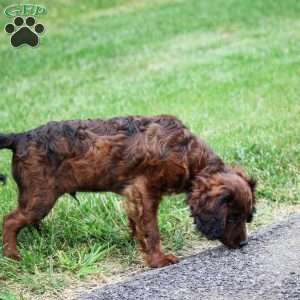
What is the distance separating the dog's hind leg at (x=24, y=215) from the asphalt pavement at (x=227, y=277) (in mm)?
720

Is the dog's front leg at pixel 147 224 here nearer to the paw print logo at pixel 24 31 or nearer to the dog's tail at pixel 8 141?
the dog's tail at pixel 8 141

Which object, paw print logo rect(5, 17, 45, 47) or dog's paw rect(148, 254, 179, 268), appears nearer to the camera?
dog's paw rect(148, 254, 179, 268)

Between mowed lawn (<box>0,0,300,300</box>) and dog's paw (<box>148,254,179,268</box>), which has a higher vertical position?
mowed lawn (<box>0,0,300,300</box>)

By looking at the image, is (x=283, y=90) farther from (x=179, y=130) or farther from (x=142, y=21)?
(x=142, y=21)

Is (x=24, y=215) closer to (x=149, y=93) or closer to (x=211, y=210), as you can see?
(x=211, y=210)

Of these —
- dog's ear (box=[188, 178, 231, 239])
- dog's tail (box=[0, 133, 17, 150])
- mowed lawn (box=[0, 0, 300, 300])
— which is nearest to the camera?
→ dog's ear (box=[188, 178, 231, 239])

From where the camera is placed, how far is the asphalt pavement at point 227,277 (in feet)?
16.1

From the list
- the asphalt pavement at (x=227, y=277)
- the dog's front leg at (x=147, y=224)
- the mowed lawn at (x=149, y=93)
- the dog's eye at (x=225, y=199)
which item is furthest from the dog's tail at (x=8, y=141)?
the dog's eye at (x=225, y=199)

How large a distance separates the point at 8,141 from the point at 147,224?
1.13 meters

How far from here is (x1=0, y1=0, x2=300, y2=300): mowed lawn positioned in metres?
5.83

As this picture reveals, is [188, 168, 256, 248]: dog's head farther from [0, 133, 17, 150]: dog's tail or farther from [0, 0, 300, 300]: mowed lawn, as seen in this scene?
[0, 133, 17, 150]: dog's tail

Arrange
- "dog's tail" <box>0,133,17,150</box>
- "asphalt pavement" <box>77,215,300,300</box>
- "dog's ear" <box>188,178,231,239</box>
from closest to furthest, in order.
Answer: "asphalt pavement" <box>77,215,300,300</box> < "dog's ear" <box>188,178,231,239</box> < "dog's tail" <box>0,133,17,150</box>

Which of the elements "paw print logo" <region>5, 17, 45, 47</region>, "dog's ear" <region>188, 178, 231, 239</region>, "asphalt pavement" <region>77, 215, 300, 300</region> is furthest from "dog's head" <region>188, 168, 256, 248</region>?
"paw print logo" <region>5, 17, 45, 47</region>

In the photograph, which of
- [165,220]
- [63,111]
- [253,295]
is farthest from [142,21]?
[253,295]
